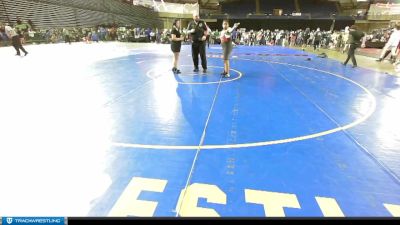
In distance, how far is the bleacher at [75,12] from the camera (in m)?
23.4

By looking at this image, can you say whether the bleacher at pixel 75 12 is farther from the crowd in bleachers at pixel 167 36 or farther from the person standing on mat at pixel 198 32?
the person standing on mat at pixel 198 32

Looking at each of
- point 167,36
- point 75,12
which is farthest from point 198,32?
point 167,36

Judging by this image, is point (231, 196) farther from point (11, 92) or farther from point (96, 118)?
point (11, 92)

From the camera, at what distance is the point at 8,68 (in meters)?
11.7

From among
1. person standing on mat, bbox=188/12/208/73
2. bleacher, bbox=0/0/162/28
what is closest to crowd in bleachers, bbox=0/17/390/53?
bleacher, bbox=0/0/162/28

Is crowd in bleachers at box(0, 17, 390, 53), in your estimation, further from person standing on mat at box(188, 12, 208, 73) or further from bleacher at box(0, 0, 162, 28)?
person standing on mat at box(188, 12, 208, 73)

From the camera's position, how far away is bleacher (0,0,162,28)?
23391mm

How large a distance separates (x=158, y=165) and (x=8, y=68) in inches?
434

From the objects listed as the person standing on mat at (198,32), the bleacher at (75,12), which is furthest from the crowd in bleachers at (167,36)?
the person standing on mat at (198,32)

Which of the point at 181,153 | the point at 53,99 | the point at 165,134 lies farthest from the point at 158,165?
the point at 53,99

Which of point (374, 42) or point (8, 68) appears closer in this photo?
point (8, 68)

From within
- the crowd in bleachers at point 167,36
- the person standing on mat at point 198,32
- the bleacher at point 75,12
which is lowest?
the person standing on mat at point 198,32

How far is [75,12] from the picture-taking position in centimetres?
2922

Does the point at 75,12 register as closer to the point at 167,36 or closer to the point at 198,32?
the point at 167,36
